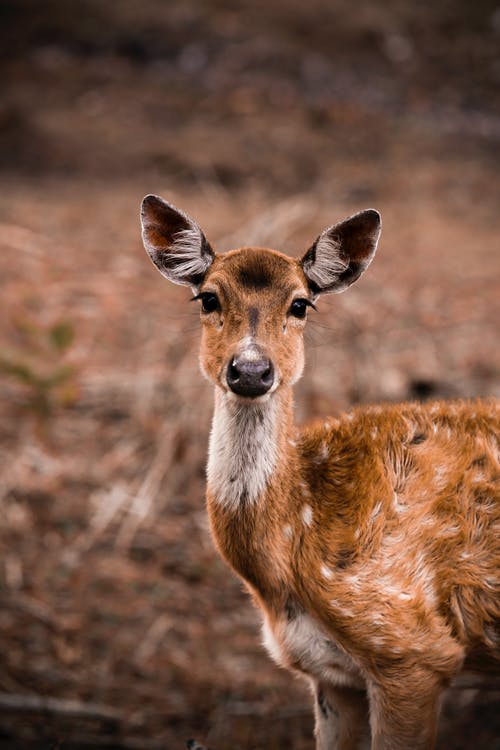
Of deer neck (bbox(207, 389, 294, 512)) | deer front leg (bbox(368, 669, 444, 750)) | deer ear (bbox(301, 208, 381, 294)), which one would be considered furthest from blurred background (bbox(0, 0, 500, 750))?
deer front leg (bbox(368, 669, 444, 750))

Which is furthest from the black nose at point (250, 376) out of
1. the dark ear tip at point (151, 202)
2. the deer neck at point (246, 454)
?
Answer: the dark ear tip at point (151, 202)

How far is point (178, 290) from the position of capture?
28.5 feet

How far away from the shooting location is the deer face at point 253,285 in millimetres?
3098

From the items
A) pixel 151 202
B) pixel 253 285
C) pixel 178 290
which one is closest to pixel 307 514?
pixel 253 285

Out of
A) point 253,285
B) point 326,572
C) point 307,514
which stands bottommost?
point 326,572

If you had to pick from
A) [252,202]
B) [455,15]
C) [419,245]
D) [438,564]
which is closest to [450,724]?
[438,564]

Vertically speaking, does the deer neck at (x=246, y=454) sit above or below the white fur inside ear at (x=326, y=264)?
below

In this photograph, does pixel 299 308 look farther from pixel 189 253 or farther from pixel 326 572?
pixel 326 572

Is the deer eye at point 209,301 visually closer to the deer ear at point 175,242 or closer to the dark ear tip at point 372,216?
the deer ear at point 175,242

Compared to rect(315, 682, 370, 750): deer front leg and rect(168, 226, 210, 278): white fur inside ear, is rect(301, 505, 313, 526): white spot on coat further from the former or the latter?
rect(168, 226, 210, 278): white fur inside ear

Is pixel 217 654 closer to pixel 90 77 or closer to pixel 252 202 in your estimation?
pixel 252 202

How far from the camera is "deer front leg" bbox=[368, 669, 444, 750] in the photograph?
9.89 feet

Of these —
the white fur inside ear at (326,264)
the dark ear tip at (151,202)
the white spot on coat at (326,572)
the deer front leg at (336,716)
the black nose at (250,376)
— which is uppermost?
the dark ear tip at (151,202)

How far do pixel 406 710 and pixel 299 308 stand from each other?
5.12ft
